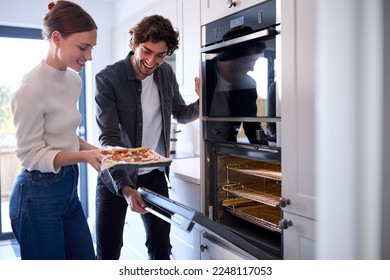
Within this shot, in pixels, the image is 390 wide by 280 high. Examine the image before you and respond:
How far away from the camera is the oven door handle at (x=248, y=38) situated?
1.37 m

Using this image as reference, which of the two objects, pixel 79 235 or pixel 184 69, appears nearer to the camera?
pixel 79 235

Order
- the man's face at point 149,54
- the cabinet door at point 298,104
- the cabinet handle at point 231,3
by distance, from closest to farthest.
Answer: the cabinet door at point 298,104, the cabinet handle at point 231,3, the man's face at point 149,54

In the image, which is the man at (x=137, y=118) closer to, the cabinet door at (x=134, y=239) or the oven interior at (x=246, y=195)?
the oven interior at (x=246, y=195)

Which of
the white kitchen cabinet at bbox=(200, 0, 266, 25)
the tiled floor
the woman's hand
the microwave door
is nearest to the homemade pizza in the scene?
the woman's hand

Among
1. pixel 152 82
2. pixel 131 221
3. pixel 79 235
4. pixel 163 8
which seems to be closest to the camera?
pixel 79 235

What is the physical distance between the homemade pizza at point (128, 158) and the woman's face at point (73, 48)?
36 cm

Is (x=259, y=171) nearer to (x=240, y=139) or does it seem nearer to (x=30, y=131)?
(x=240, y=139)

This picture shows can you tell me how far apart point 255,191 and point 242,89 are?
478 millimetres

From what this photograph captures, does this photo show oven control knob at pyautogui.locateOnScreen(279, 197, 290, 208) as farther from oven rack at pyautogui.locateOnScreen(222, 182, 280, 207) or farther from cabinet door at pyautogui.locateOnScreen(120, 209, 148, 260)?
cabinet door at pyautogui.locateOnScreen(120, 209, 148, 260)

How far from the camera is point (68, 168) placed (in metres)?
1.54

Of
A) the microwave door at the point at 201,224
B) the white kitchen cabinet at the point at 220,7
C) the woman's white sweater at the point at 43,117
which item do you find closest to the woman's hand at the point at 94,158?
the woman's white sweater at the point at 43,117

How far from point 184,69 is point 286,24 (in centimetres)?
149
